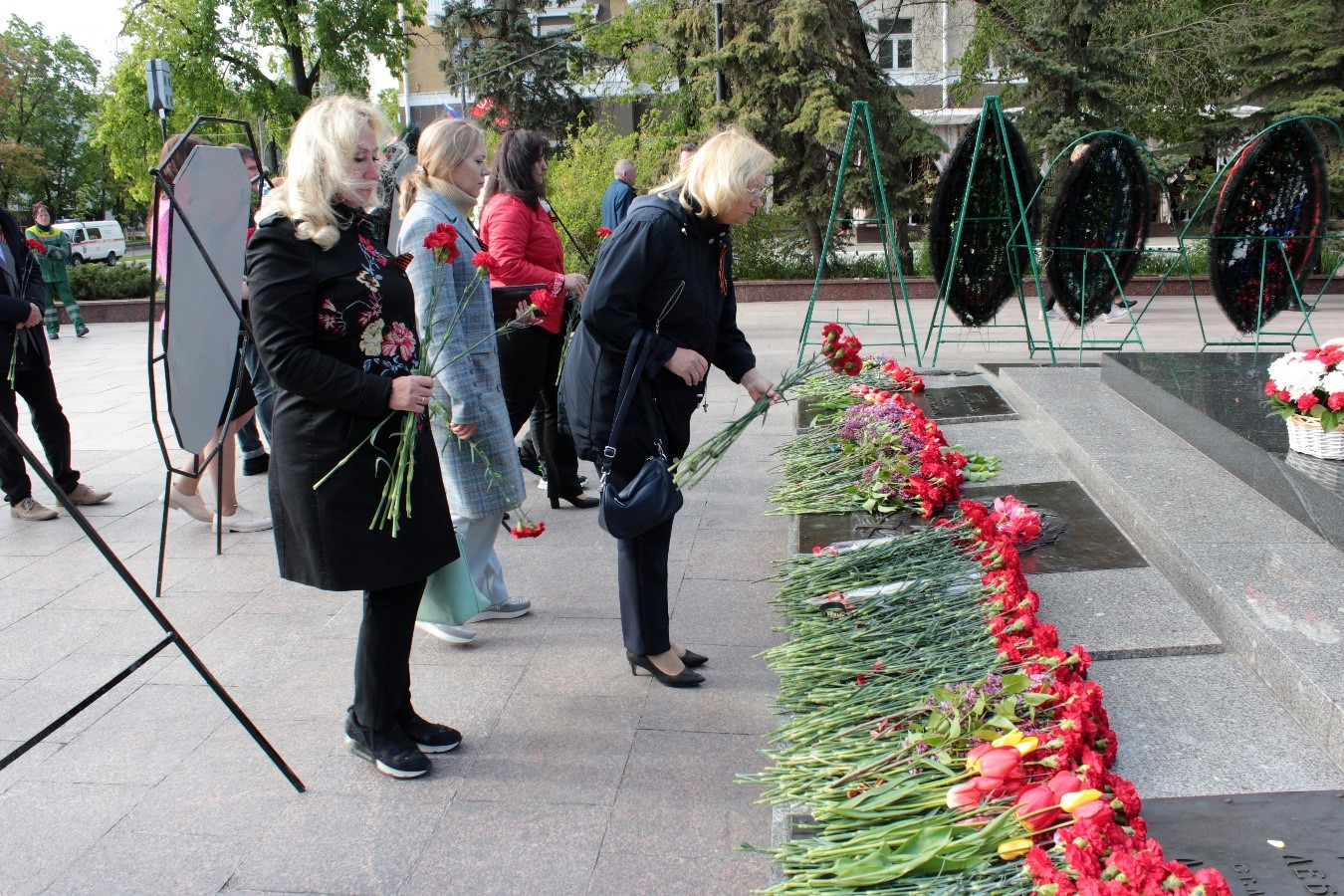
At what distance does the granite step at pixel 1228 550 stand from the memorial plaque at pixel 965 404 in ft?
1.49

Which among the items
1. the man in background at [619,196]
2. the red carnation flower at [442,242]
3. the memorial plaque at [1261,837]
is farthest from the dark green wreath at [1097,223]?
the memorial plaque at [1261,837]

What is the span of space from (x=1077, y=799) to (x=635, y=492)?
154 cm

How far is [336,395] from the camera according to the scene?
2.68 meters

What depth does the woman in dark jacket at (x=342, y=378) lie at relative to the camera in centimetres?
265

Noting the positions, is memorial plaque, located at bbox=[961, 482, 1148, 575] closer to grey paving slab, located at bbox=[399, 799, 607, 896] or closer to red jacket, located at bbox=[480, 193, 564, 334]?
grey paving slab, located at bbox=[399, 799, 607, 896]

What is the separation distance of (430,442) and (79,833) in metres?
1.36

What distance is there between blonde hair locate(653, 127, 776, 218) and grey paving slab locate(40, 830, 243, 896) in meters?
2.17

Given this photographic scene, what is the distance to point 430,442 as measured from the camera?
305 centimetres

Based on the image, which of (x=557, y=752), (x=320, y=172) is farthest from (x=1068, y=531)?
(x=320, y=172)

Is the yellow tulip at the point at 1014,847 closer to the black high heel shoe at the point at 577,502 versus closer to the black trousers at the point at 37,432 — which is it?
the black high heel shoe at the point at 577,502

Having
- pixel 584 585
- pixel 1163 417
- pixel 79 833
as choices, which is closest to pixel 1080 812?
pixel 79 833

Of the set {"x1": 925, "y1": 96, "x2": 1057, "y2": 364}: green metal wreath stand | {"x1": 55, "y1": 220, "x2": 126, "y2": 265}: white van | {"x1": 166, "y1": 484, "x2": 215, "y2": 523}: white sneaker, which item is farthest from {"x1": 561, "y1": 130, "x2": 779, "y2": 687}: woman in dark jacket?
{"x1": 55, "y1": 220, "x2": 126, "y2": 265}: white van

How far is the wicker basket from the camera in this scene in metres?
4.46

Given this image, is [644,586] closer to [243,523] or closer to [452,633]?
[452,633]
